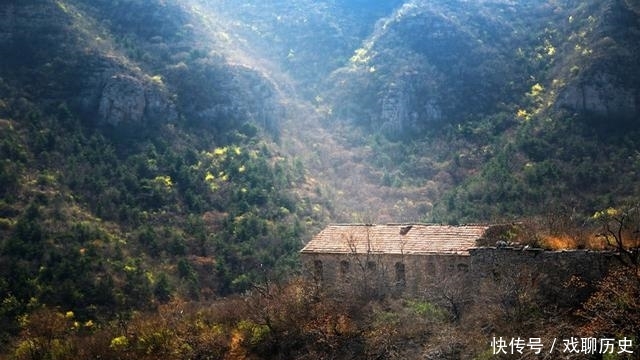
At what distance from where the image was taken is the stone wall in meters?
25.7

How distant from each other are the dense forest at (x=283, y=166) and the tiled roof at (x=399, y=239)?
3226 millimetres

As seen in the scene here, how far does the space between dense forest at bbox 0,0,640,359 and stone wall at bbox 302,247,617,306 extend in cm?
72

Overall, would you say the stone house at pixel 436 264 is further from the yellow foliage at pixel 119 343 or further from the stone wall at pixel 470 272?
the yellow foliage at pixel 119 343

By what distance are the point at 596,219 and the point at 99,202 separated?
157 feet

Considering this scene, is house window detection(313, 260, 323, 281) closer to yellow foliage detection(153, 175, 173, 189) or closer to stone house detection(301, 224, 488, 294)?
stone house detection(301, 224, 488, 294)

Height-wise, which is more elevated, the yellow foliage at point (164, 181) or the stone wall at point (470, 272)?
the yellow foliage at point (164, 181)

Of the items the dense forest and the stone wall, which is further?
the dense forest

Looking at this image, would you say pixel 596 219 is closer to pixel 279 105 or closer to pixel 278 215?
pixel 278 215

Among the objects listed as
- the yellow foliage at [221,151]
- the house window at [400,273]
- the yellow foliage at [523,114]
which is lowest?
the house window at [400,273]

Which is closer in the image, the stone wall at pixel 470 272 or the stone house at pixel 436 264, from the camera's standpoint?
the stone wall at pixel 470 272

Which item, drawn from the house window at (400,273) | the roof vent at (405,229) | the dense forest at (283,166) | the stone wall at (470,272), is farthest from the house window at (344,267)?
the roof vent at (405,229)

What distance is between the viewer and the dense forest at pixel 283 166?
30.5 m

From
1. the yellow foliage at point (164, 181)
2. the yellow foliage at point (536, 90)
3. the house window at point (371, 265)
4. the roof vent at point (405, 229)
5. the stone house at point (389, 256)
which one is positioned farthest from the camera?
the yellow foliage at point (536, 90)

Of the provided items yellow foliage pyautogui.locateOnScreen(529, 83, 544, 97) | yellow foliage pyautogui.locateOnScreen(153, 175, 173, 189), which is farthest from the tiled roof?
yellow foliage pyautogui.locateOnScreen(529, 83, 544, 97)
